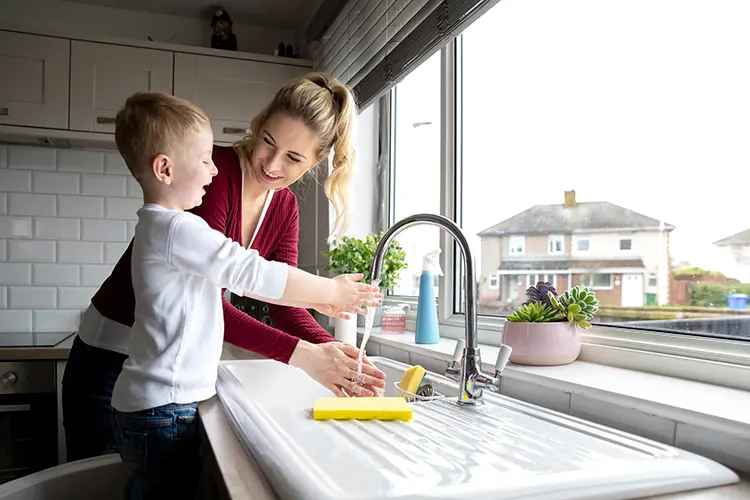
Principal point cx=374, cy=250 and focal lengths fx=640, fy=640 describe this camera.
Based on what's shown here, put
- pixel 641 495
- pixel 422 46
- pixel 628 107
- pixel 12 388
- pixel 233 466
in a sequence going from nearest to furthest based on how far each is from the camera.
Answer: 1. pixel 641 495
2. pixel 233 466
3. pixel 628 107
4. pixel 422 46
5. pixel 12 388

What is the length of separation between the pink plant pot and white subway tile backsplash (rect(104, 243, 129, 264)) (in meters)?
2.33

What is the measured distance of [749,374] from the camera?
3.27ft

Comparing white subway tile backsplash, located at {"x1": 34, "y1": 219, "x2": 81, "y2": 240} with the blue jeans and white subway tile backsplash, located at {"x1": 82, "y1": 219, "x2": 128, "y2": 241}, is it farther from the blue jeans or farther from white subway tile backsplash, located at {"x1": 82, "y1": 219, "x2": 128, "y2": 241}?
the blue jeans

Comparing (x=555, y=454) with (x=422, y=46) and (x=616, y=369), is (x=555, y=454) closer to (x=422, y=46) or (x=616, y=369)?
(x=616, y=369)

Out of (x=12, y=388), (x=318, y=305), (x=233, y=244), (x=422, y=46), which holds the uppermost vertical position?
(x=422, y=46)

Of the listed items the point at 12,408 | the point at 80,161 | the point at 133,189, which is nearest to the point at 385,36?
the point at 133,189

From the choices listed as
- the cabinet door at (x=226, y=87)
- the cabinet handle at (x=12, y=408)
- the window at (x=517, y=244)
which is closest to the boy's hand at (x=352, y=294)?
the window at (x=517, y=244)

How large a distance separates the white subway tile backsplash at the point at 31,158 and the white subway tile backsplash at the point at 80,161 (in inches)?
1.2

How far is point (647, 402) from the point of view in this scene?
0.90 metres

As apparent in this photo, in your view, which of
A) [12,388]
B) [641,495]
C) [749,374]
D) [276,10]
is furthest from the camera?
[276,10]

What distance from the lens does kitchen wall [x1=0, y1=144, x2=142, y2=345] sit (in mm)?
2914

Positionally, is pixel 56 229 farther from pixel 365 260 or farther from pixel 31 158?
pixel 365 260

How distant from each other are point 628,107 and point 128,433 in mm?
1178

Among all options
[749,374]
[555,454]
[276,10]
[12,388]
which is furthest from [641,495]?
[276,10]
